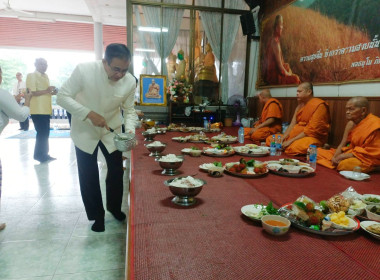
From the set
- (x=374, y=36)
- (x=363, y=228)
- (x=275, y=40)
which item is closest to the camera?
(x=363, y=228)

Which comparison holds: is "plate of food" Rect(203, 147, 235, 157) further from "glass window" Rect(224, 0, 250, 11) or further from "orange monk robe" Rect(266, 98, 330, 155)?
"glass window" Rect(224, 0, 250, 11)

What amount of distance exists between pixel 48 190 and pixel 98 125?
1940 mm

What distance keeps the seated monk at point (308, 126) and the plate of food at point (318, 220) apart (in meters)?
2.32

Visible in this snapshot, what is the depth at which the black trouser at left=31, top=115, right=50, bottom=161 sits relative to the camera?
4.56 m

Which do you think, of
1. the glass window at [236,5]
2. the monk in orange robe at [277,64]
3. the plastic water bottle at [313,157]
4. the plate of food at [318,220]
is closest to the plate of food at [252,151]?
the plastic water bottle at [313,157]

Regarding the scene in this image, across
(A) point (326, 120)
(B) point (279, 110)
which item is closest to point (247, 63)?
(B) point (279, 110)

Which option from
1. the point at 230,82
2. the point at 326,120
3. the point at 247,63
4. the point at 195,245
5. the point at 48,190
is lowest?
the point at 48,190

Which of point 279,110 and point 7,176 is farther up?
point 279,110

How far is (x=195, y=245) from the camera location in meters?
1.10

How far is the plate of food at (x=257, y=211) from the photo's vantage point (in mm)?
1281

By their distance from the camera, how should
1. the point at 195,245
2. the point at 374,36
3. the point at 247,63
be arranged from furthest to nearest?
1. the point at 247,63
2. the point at 374,36
3. the point at 195,245

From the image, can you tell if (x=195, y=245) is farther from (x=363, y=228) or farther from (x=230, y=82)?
(x=230, y=82)

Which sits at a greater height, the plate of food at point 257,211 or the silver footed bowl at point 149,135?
the silver footed bowl at point 149,135

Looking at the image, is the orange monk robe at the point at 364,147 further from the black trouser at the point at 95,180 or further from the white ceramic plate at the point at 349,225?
the black trouser at the point at 95,180
